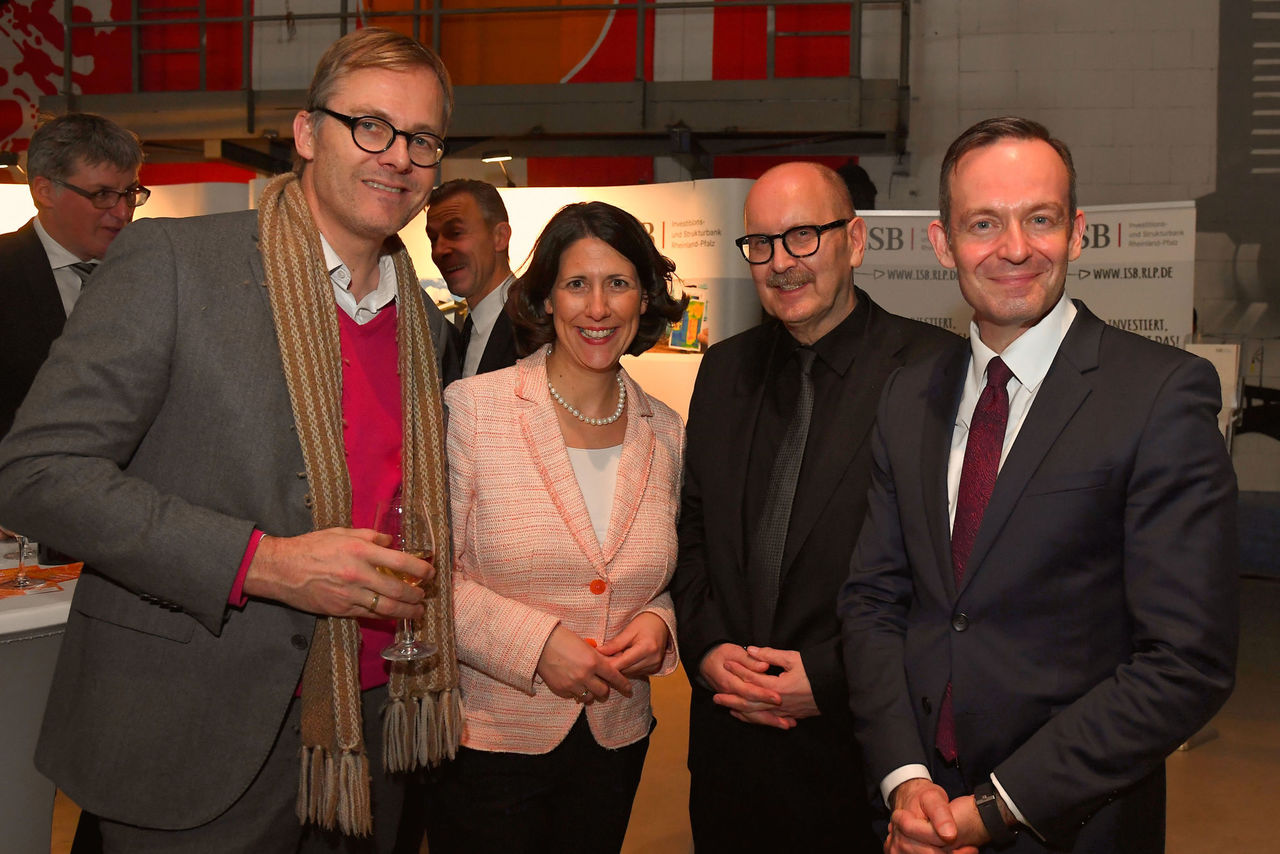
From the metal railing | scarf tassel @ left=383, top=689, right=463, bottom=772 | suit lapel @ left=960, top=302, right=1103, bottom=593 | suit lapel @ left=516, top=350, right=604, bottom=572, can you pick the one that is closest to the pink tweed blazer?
suit lapel @ left=516, top=350, right=604, bottom=572

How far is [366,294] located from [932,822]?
142cm

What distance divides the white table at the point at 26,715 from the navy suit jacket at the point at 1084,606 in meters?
1.83

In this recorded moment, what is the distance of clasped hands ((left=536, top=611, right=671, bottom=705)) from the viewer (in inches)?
83.3

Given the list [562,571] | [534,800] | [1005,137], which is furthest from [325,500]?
[1005,137]

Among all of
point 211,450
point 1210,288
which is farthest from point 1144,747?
point 1210,288

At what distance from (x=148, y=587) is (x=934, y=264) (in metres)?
4.91

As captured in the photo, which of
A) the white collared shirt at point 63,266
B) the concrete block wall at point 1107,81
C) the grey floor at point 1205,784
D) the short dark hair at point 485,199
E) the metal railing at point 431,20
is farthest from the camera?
the concrete block wall at point 1107,81

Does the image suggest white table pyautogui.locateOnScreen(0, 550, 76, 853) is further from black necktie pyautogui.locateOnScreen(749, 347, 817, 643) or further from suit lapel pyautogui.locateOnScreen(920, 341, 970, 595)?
suit lapel pyautogui.locateOnScreen(920, 341, 970, 595)

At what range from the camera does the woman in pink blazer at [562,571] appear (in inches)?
85.4

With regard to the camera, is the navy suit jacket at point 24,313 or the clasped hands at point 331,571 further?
the navy suit jacket at point 24,313

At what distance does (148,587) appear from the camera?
1.58 m

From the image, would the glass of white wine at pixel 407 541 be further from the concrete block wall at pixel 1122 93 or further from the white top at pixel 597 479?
the concrete block wall at pixel 1122 93

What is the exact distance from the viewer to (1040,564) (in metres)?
1.61

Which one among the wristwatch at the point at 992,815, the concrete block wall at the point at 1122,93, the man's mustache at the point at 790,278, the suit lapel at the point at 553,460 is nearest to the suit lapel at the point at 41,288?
the suit lapel at the point at 553,460
